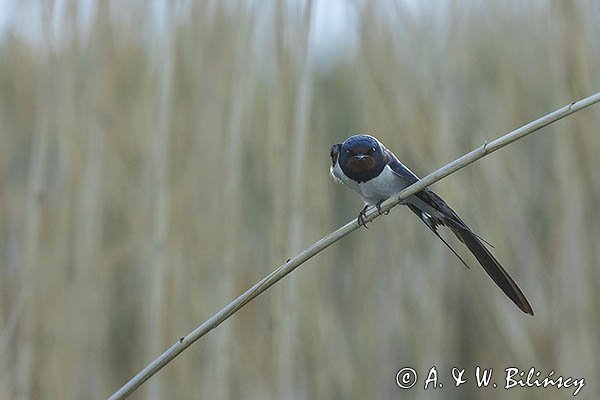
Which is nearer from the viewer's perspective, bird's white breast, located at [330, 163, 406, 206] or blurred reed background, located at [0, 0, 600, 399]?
bird's white breast, located at [330, 163, 406, 206]

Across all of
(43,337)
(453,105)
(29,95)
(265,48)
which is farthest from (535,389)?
(29,95)

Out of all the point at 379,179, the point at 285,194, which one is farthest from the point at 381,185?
the point at 285,194

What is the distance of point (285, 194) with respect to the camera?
1416 millimetres

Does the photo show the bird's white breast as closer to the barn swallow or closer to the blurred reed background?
the barn swallow

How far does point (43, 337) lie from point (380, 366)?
0.69m

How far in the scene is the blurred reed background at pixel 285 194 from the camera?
144cm

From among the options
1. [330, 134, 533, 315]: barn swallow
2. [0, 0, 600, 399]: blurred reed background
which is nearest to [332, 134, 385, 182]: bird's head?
[330, 134, 533, 315]: barn swallow

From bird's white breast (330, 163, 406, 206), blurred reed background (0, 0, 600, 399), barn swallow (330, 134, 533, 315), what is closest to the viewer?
barn swallow (330, 134, 533, 315)

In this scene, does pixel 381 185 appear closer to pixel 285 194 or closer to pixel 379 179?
pixel 379 179

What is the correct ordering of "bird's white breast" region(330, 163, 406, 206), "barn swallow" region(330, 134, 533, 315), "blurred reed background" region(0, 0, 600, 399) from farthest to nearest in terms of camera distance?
"blurred reed background" region(0, 0, 600, 399) < "bird's white breast" region(330, 163, 406, 206) < "barn swallow" region(330, 134, 533, 315)

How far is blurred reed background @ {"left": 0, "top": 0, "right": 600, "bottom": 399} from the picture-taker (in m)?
1.44

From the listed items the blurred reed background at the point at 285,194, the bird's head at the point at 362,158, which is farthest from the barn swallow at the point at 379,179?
the blurred reed background at the point at 285,194

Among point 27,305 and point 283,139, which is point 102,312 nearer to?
point 27,305

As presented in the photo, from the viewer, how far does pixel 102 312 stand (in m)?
1.70
